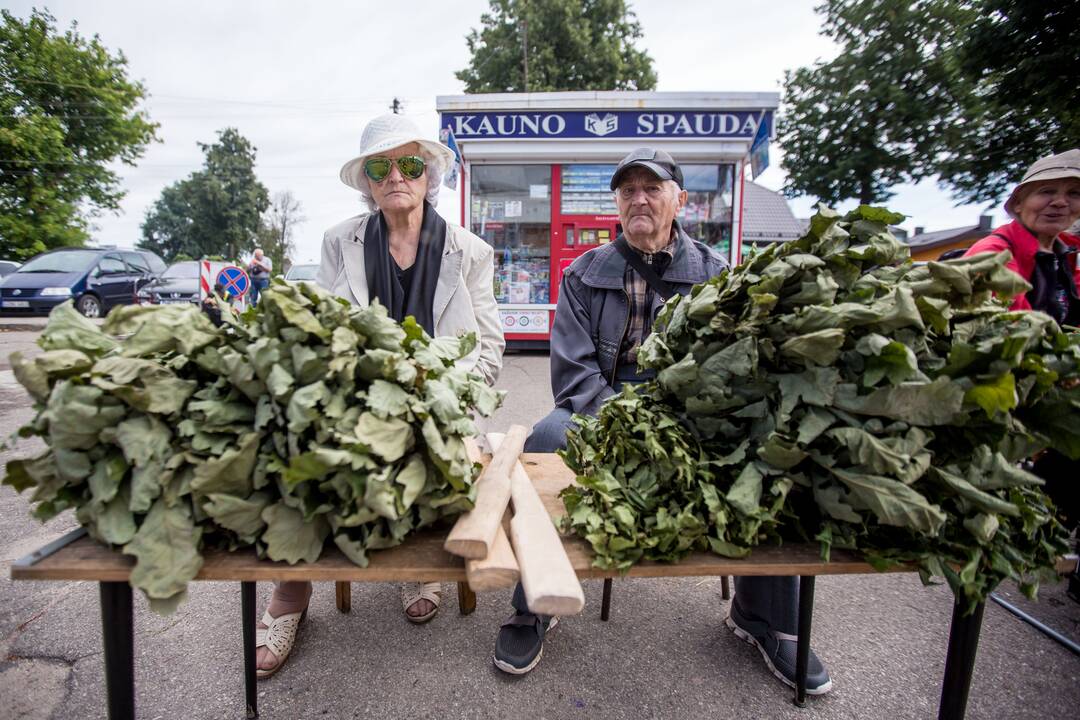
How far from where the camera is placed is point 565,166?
8.21m

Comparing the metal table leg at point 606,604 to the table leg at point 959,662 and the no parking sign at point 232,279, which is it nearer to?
the table leg at point 959,662

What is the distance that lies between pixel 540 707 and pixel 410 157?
7.11 feet

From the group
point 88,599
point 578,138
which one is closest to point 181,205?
point 578,138

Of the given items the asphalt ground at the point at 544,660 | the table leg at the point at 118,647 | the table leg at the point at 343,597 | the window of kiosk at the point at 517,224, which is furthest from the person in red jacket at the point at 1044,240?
the window of kiosk at the point at 517,224

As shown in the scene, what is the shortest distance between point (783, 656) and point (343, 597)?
69.2 inches

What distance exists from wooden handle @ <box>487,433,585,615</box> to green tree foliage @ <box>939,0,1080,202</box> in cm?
652

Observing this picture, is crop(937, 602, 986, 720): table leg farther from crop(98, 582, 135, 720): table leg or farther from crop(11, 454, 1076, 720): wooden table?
crop(98, 582, 135, 720): table leg

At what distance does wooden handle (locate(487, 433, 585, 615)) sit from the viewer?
3.50 feet

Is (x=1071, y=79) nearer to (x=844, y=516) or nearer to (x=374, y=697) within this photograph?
(x=844, y=516)

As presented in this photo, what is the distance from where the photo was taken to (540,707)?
190 centimetres

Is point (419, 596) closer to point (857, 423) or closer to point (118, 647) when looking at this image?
point (118, 647)

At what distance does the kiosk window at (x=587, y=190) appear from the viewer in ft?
26.9

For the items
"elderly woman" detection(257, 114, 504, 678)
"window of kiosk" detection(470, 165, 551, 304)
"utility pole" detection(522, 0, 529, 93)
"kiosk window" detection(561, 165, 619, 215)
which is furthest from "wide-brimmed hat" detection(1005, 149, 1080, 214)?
"utility pole" detection(522, 0, 529, 93)

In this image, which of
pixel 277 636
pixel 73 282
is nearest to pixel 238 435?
pixel 277 636
